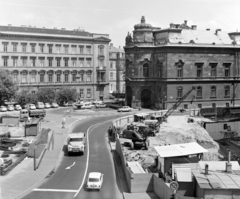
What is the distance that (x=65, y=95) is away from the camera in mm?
95688

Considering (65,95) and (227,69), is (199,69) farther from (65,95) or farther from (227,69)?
(65,95)

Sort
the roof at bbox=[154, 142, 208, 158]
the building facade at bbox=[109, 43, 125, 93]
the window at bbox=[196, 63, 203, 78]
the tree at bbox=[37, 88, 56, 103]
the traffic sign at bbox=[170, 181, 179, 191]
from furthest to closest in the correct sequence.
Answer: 1. the building facade at bbox=[109, 43, 125, 93]
2. the tree at bbox=[37, 88, 56, 103]
3. the window at bbox=[196, 63, 203, 78]
4. the roof at bbox=[154, 142, 208, 158]
5. the traffic sign at bbox=[170, 181, 179, 191]

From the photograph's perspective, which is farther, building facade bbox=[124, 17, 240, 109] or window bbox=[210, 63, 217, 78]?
window bbox=[210, 63, 217, 78]

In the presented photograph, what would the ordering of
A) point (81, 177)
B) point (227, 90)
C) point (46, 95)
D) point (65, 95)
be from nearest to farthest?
point (81, 177), point (227, 90), point (46, 95), point (65, 95)

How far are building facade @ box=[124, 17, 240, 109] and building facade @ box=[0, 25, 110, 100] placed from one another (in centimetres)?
2183

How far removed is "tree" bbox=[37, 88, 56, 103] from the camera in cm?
9394

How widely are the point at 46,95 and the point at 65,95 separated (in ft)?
15.7

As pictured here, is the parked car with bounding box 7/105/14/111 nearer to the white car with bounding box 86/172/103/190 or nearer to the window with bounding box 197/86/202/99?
the window with bounding box 197/86/202/99

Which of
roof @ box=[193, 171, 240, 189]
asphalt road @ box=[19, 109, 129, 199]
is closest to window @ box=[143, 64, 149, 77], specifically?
asphalt road @ box=[19, 109, 129, 199]

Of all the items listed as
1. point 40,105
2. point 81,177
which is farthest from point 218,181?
point 40,105

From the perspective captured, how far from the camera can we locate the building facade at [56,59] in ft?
327

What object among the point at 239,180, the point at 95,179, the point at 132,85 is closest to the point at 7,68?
the point at 132,85

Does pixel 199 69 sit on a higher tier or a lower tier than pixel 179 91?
higher

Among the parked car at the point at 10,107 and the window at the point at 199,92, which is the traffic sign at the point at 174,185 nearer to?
the window at the point at 199,92
